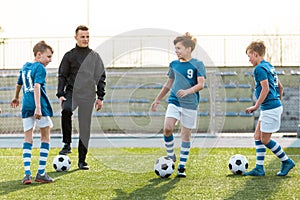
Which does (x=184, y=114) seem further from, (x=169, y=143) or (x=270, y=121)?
(x=270, y=121)

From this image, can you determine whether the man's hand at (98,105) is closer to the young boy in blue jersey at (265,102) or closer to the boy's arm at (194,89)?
the boy's arm at (194,89)

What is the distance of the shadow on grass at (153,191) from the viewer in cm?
579

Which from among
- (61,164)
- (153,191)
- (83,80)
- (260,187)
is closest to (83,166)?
(61,164)

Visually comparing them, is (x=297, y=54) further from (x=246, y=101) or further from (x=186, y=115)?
(x=186, y=115)

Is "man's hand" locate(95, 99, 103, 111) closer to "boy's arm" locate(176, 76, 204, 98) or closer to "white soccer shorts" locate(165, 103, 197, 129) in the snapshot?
"white soccer shorts" locate(165, 103, 197, 129)

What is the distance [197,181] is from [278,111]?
1203mm

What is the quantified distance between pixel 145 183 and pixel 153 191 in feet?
1.93

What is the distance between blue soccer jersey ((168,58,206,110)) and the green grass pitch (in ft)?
2.69

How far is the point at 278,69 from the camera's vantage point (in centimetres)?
2288

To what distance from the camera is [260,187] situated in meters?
6.28

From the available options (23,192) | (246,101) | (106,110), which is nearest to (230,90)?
(246,101)

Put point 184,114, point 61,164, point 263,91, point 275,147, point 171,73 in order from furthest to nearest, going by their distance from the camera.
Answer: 1. point 61,164
2. point 171,73
3. point 184,114
4. point 275,147
5. point 263,91

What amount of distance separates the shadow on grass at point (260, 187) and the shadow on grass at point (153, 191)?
645 mm

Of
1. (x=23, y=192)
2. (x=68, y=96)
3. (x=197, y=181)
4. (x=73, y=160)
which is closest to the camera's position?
(x=23, y=192)
